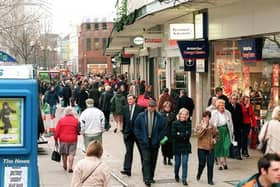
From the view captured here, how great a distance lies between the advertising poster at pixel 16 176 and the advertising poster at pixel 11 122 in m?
0.37

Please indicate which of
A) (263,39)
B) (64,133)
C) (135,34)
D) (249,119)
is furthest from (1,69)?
(135,34)

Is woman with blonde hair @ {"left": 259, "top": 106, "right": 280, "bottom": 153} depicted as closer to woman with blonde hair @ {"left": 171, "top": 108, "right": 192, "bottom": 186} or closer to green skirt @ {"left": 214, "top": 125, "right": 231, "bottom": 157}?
woman with blonde hair @ {"left": 171, "top": 108, "right": 192, "bottom": 186}

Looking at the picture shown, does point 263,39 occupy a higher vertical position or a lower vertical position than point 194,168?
higher

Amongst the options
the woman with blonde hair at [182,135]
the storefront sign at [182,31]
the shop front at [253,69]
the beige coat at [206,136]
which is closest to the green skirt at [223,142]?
the beige coat at [206,136]

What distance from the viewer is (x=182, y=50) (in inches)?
832

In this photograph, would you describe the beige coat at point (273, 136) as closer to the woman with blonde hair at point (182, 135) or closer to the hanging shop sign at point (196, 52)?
the woman with blonde hair at point (182, 135)

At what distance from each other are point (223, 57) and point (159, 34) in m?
8.78

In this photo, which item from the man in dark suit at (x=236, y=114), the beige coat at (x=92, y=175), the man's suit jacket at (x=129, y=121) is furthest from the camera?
the man in dark suit at (x=236, y=114)

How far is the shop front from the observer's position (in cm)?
1726

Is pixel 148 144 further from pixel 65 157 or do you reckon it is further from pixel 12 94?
pixel 12 94

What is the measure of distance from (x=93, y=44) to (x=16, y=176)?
12014cm

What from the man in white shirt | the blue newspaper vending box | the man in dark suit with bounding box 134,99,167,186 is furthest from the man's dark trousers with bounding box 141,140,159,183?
the blue newspaper vending box

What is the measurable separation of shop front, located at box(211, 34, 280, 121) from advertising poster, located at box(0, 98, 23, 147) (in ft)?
31.4

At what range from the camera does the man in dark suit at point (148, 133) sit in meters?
12.5
